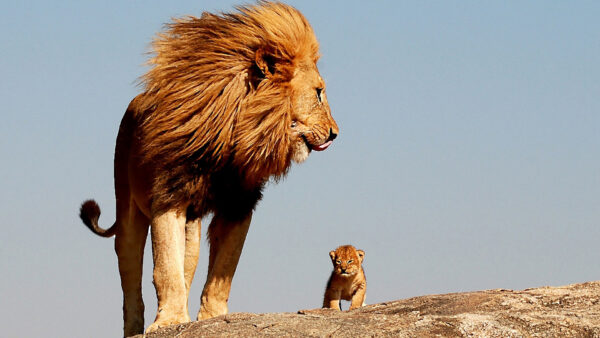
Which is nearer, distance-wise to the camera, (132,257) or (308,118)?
(308,118)

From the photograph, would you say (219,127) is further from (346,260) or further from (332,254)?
(332,254)

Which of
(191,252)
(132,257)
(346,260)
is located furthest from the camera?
(346,260)

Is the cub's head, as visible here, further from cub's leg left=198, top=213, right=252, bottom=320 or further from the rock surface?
the rock surface

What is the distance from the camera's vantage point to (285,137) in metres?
7.16

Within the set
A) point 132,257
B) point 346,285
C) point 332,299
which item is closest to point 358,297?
point 346,285

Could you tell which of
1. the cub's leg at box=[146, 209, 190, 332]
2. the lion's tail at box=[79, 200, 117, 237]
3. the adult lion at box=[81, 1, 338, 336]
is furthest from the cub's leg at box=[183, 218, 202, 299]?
the lion's tail at box=[79, 200, 117, 237]

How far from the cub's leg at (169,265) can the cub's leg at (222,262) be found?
47 cm

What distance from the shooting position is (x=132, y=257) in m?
8.27

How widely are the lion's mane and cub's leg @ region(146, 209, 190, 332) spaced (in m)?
0.13

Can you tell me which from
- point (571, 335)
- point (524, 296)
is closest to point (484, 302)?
point (524, 296)

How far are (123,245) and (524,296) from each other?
3265 mm

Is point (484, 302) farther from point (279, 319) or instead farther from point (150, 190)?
point (150, 190)

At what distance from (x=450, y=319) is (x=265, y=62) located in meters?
2.30

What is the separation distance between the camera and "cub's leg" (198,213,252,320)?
746 cm
